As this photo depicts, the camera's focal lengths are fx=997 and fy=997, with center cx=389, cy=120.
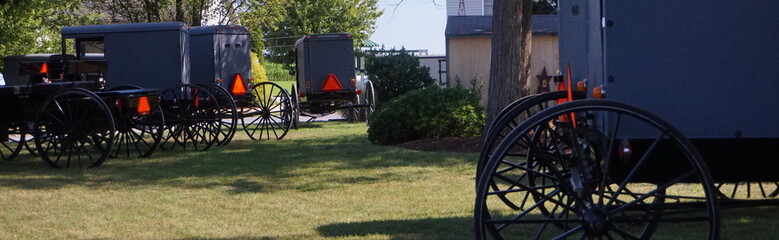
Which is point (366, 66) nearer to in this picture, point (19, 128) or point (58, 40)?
point (58, 40)

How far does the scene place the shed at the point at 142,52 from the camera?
54.8 ft

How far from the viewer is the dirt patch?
14336 mm

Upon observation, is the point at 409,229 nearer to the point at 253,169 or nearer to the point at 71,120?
the point at 253,169

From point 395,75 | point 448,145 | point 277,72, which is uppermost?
point 277,72

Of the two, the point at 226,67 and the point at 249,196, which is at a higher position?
the point at 226,67

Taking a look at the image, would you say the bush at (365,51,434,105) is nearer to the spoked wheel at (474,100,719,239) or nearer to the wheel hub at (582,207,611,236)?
the spoked wheel at (474,100,719,239)

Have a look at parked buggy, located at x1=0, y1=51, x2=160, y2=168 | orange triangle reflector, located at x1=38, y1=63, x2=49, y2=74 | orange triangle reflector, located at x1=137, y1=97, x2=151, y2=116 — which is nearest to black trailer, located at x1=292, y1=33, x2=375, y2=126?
orange triangle reflector, located at x1=38, y1=63, x2=49, y2=74

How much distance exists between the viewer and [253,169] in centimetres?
1305

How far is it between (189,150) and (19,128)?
11.7ft

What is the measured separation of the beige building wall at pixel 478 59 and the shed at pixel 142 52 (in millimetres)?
10998

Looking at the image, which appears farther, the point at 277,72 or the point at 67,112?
the point at 277,72

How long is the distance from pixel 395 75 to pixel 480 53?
255 cm

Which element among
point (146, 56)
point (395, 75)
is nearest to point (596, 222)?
point (146, 56)

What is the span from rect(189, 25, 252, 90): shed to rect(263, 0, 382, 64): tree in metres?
35.5
